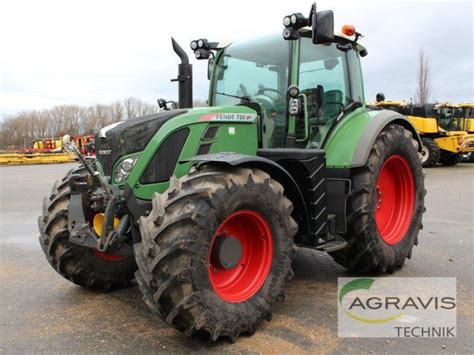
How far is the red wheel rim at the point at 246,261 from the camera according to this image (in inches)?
136

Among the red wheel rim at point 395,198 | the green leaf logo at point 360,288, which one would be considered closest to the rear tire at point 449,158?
the red wheel rim at point 395,198

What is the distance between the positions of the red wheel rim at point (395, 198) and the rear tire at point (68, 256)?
2844mm

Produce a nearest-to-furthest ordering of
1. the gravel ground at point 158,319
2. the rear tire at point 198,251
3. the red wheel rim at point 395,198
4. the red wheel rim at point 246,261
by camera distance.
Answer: the rear tire at point 198,251 < the gravel ground at point 158,319 < the red wheel rim at point 246,261 < the red wheel rim at point 395,198

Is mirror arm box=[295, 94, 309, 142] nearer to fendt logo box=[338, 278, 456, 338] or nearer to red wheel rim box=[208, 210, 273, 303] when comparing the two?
red wheel rim box=[208, 210, 273, 303]

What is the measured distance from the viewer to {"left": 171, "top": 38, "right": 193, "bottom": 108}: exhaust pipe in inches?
184

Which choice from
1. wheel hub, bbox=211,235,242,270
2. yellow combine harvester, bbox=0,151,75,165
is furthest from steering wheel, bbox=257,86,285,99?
yellow combine harvester, bbox=0,151,75,165

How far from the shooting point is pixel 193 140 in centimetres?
379

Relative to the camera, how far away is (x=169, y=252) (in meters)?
2.94

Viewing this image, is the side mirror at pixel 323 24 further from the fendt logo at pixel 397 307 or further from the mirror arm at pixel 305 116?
the fendt logo at pixel 397 307

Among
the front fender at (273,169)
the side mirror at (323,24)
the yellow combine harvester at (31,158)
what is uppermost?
the side mirror at (323,24)

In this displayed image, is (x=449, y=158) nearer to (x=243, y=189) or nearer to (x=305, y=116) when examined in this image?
(x=305, y=116)

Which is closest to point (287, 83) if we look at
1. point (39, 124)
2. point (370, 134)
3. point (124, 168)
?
point (370, 134)

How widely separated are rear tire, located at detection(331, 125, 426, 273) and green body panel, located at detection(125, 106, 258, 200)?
121cm

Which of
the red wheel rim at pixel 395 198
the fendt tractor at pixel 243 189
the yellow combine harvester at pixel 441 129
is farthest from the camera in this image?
the yellow combine harvester at pixel 441 129
